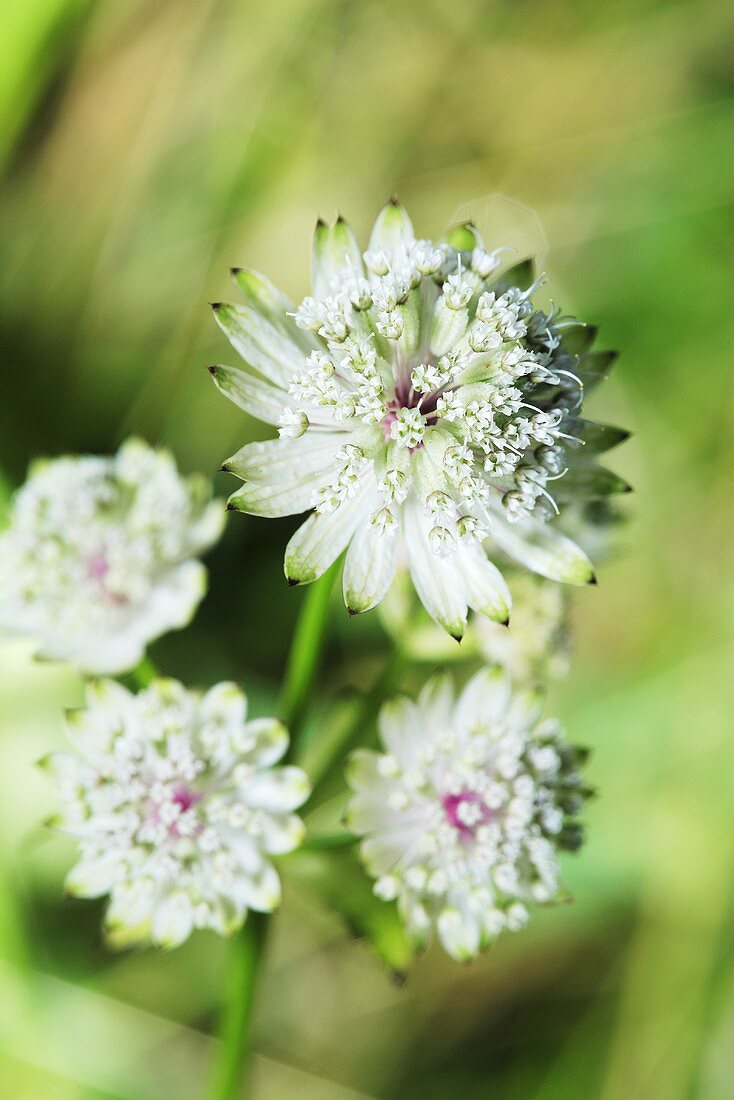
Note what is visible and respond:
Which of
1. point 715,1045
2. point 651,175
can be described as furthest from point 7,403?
point 715,1045

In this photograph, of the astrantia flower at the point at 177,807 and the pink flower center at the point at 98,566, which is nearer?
the astrantia flower at the point at 177,807

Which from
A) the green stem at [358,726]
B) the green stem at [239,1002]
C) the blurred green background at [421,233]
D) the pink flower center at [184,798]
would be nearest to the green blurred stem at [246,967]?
the green stem at [239,1002]

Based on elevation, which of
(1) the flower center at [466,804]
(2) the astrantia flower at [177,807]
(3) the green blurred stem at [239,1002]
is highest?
(1) the flower center at [466,804]

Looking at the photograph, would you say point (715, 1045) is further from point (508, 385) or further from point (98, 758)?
point (508, 385)

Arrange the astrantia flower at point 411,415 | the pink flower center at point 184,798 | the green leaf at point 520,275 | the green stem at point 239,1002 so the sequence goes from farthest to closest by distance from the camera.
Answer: the green stem at point 239,1002 < the pink flower center at point 184,798 < the green leaf at point 520,275 < the astrantia flower at point 411,415

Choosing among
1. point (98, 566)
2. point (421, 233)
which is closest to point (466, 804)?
point (98, 566)

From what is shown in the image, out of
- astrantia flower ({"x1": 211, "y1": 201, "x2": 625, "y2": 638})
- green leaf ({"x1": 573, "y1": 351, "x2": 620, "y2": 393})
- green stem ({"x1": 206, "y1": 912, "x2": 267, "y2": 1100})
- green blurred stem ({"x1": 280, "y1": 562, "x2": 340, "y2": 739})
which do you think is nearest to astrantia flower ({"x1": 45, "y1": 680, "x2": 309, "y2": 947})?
green blurred stem ({"x1": 280, "y1": 562, "x2": 340, "y2": 739})

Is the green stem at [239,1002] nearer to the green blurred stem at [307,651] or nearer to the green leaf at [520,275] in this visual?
the green blurred stem at [307,651]

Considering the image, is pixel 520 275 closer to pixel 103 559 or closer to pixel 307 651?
pixel 307 651

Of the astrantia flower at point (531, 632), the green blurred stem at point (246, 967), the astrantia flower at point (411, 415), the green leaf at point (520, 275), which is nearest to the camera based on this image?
the astrantia flower at point (411, 415)
